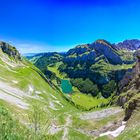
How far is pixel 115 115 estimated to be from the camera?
143250mm

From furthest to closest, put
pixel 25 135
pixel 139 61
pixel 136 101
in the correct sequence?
pixel 139 61
pixel 136 101
pixel 25 135

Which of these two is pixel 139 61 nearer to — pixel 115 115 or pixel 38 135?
pixel 115 115

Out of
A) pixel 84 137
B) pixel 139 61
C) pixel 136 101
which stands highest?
pixel 139 61

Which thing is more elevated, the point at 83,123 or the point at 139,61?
the point at 139,61

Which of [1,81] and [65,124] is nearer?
[65,124]

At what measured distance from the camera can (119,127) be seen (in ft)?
387

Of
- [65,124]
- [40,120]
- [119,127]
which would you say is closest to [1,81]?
[65,124]

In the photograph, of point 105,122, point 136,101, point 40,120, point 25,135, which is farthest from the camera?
point 105,122

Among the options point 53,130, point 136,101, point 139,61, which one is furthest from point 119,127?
point 139,61

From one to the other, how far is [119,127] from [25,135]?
86.4 metres

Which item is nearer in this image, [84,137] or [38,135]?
[38,135]

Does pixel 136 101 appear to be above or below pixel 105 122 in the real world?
above

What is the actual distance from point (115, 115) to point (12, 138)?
114918mm

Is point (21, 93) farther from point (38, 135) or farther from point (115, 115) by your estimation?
point (38, 135)
